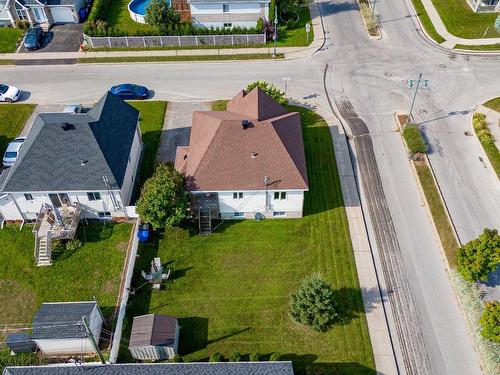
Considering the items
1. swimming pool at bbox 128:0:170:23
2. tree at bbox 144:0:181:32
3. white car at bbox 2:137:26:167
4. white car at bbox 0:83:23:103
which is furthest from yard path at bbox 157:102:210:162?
swimming pool at bbox 128:0:170:23

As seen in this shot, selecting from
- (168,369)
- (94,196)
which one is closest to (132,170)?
(94,196)

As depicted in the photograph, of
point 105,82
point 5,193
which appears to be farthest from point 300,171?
point 105,82

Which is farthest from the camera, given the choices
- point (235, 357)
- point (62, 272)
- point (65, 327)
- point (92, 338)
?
point (62, 272)

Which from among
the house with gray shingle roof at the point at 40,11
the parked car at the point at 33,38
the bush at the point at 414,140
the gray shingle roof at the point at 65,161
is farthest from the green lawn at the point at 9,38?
the bush at the point at 414,140

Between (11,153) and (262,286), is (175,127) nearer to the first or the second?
(11,153)

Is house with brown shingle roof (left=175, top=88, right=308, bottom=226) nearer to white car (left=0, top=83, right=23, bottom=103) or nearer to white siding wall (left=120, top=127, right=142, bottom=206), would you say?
white siding wall (left=120, top=127, right=142, bottom=206)

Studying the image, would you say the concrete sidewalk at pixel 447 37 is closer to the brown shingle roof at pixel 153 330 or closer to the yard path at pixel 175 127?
the yard path at pixel 175 127
